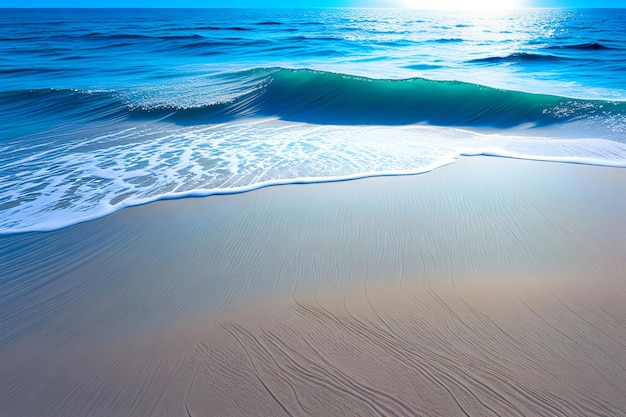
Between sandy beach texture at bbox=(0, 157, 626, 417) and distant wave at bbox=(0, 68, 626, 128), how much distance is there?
187 inches

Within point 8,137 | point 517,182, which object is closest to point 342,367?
point 517,182

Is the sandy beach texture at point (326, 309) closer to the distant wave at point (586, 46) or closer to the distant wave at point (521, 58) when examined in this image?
the distant wave at point (521, 58)

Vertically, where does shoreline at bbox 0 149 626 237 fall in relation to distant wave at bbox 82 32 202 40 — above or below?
below

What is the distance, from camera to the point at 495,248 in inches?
143

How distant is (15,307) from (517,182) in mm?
5375

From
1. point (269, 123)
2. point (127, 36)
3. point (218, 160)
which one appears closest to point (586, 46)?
point (269, 123)

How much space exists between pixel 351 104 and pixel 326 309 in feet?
26.9

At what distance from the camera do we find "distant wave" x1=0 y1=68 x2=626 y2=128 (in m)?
8.91

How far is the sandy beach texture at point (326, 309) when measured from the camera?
7.36ft

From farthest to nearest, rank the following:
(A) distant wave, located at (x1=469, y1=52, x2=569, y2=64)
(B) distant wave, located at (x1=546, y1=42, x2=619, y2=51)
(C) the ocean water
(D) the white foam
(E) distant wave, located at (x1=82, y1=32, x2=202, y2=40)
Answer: (E) distant wave, located at (x1=82, y1=32, x2=202, y2=40) → (B) distant wave, located at (x1=546, y1=42, x2=619, y2=51) → (A) distant wave, located at (x1=469, y1=52, x2=569, y2=64) → (C) the ocean water → (D) the white foam

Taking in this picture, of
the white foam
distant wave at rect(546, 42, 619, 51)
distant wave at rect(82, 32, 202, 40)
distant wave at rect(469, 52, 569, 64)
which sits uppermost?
distant wave at rect(546, 42, 619, 51)

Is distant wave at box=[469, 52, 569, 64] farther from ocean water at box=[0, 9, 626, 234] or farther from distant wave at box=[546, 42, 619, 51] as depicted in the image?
distant wave at box=[546, 42, 619, 51]

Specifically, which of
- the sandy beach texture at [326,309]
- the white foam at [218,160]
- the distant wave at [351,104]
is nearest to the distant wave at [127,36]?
the distant wave at [351,104]

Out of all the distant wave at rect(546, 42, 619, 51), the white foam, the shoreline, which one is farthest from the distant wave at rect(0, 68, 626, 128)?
the distant wave at rect(546, 42, 619, 51)
